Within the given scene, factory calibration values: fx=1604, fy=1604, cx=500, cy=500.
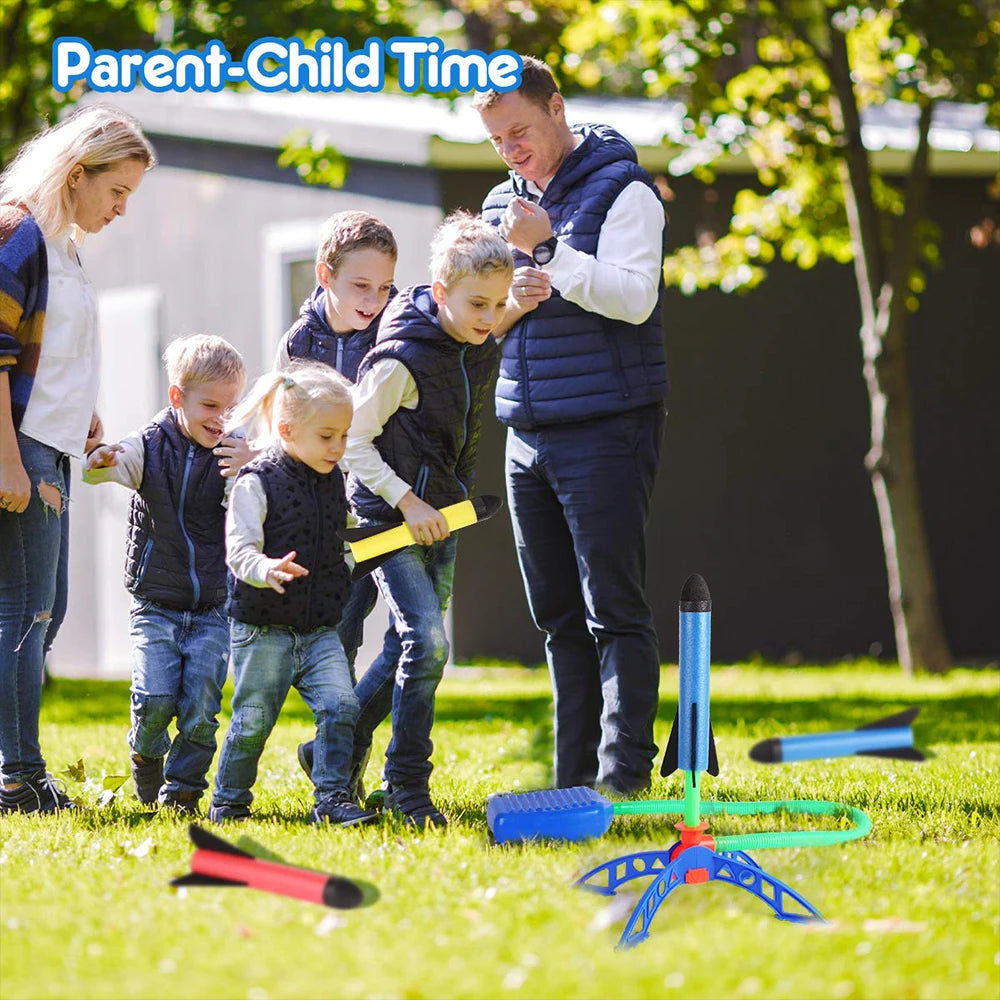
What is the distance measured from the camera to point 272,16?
25.7ft

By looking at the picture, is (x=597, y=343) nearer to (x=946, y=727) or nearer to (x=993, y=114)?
(x=946, y=727)

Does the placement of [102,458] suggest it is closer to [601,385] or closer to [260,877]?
[601,385]

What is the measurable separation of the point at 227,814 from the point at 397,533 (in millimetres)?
881

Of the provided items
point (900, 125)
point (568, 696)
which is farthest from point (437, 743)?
point (900, 125)

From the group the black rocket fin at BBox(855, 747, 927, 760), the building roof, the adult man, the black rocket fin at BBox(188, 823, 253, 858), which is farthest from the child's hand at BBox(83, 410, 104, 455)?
the building roof

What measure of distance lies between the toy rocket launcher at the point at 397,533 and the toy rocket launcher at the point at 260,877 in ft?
3.44

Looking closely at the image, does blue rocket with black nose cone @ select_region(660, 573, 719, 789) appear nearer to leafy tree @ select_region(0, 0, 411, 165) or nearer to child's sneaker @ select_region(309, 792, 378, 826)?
child's sneaker @ select_region(309, 792, 378, 826)

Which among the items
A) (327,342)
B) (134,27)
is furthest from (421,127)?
(327,342)

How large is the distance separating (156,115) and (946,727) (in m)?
7.86

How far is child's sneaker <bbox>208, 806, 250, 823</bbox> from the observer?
13.7ft

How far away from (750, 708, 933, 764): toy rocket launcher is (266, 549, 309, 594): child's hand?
4.12 feet

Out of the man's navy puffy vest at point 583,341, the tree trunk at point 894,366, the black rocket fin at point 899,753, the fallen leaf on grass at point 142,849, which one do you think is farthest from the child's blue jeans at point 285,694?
the tree trunk at point 894,366

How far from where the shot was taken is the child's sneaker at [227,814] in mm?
4168

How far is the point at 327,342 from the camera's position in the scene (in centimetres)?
439
